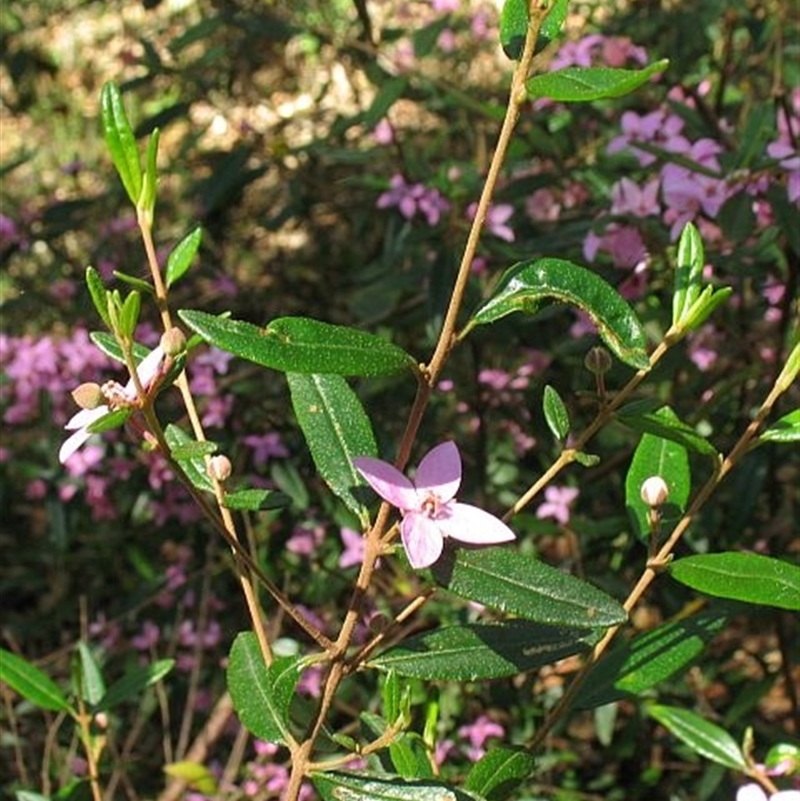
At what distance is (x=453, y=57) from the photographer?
126 inches

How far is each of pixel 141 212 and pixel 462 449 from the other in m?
1.27

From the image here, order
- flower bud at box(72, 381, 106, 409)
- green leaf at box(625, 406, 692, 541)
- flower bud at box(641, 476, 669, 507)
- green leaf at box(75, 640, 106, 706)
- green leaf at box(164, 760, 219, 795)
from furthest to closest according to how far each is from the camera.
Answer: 1. green leaf at box(164, 760, 219, 795)
2. green leaf at box(75, 640, 106, 706)
3. green leaf at box(625, 406, 692, 541)
4. flower bud at box(641, 476, 669, 507)
5. flower bud at box(72, 381, 106, 409)

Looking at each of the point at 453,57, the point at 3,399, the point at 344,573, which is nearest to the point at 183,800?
Result: the point at 344,573

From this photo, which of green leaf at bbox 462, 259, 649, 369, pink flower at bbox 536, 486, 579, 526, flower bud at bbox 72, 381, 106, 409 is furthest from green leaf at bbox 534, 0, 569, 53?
pink flower at bbox 536, 486, 579, 526

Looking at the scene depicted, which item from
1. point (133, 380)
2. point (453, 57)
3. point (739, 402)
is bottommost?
point (739, 402)

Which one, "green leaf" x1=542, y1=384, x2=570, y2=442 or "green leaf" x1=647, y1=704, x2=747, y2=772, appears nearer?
"green leaf" x1=542, y1=384, x2=570, y2=442

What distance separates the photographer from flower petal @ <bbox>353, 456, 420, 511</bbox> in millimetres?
906

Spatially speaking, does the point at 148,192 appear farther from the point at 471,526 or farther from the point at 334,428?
the point at 471,526

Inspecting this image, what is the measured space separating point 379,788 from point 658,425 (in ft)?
1.10

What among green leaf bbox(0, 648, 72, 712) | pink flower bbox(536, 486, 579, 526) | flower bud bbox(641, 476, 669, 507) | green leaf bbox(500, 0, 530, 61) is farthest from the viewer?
pink flower bbox(536, 486, 579, 526)

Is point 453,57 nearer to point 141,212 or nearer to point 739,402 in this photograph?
point 739,402

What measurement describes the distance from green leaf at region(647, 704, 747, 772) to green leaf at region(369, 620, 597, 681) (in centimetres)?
47

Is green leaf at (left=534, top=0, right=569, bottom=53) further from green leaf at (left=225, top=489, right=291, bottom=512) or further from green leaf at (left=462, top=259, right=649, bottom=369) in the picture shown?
green leaf at (left=225, top=489, right=291, bottom=512)

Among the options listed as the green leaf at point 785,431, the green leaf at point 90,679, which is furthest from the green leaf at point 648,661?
the green leaf at point 90,679
